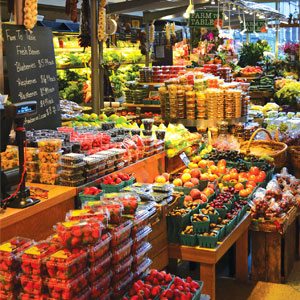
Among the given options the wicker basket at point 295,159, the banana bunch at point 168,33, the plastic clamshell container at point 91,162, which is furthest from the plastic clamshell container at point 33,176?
the banana bunch at point 168,33

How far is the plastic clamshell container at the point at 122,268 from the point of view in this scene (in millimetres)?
3140

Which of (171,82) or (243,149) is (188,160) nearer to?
(243,149)

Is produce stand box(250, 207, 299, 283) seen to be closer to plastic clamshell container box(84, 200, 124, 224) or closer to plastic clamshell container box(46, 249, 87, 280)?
plastic clamshell container box(84, 200, 124, 224)

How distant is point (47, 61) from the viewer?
5.11 metres

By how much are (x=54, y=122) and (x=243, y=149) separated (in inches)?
102

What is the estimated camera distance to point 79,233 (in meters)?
2.85

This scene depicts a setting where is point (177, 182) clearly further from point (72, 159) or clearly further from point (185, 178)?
point (72, 159)

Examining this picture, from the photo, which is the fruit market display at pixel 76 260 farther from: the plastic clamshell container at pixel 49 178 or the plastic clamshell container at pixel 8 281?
the plastic clamshell container at pixel 49 178

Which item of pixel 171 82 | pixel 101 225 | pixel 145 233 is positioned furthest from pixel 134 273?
pixel 171 82

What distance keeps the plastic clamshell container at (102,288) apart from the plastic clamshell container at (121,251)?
0.08 m

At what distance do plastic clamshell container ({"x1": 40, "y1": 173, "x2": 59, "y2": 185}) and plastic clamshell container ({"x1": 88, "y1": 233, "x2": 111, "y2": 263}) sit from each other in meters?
1.08

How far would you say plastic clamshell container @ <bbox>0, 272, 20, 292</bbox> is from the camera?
9.18 ft

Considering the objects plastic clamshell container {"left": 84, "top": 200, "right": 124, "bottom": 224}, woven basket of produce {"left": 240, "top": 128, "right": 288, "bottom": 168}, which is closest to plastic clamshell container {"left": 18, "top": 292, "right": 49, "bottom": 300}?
plastic clamshell container {"left": 84, "top": 200, "right": 124, "bottom": 224}

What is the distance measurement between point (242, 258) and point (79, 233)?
2391 millimetres
